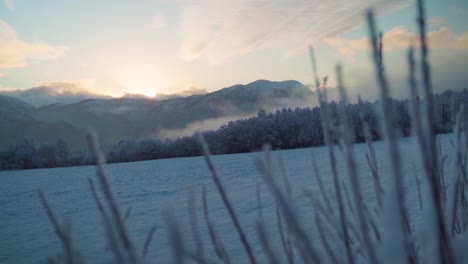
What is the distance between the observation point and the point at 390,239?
0.43 meters

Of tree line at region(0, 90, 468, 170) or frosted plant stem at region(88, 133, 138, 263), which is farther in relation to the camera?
tree line at region(0, 90, 468, 170)

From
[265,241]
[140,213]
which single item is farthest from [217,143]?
[265,241]

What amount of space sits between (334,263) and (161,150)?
74.5 feet

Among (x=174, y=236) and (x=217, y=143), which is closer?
(x=174, y=236)

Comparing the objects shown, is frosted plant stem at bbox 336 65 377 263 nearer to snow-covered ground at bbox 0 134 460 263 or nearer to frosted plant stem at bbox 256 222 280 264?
frosted plant stem at bbox 256 222 280 264

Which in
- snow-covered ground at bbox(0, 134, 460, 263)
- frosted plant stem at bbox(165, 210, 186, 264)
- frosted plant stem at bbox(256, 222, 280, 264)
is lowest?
snow-covered ground at bbox(0, 134, 460, 263)

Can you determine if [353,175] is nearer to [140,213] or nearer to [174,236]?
[174,236]

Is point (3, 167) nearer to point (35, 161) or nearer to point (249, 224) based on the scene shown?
point (35, 161)

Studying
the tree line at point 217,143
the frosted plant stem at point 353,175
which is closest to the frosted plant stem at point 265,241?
the frosted plant stem at point 353,175

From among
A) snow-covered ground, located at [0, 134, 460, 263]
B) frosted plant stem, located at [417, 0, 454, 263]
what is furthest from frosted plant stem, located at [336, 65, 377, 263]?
snow-covered ground, located at [0, 134, 460, 263]

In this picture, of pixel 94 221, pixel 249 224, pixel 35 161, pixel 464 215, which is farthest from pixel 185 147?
pixel 464 215

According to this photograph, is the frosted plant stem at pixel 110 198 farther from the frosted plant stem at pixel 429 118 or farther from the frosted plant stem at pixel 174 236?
the frosted plant stem at pixel 429 118

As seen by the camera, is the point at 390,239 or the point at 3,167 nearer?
the point at 390,239

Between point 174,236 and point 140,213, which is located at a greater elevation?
point 174,236
